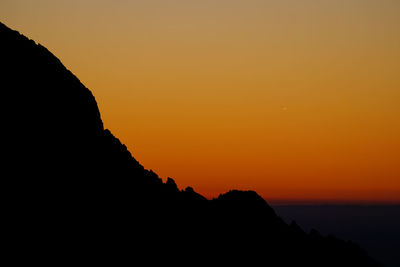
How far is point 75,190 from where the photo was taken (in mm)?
48344

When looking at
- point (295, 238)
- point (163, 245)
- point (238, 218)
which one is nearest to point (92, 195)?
point (163, 245)

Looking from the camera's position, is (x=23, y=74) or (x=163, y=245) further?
(x=163, y=245)

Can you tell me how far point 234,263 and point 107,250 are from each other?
20.0 metres

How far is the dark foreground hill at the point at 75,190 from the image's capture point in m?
43.7

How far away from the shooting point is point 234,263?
2554 inches

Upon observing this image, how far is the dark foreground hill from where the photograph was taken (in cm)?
4366

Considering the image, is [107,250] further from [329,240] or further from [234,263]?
[329,240]

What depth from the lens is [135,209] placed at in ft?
184

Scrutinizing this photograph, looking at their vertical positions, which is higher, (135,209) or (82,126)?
(82,126)

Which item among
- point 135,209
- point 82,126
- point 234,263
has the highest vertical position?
point 82,126

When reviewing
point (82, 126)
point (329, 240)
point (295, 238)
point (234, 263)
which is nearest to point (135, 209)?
point (82, 126)

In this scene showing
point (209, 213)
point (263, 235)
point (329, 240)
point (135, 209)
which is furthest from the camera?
point (329, 240)

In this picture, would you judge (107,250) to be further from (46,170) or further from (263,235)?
Result: (263,235)

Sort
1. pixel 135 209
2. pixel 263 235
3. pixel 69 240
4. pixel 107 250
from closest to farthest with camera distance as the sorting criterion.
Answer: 1. pixel 69 240
2. pixel 107 250
3. pixel 135 209
4. pixel 263 235
